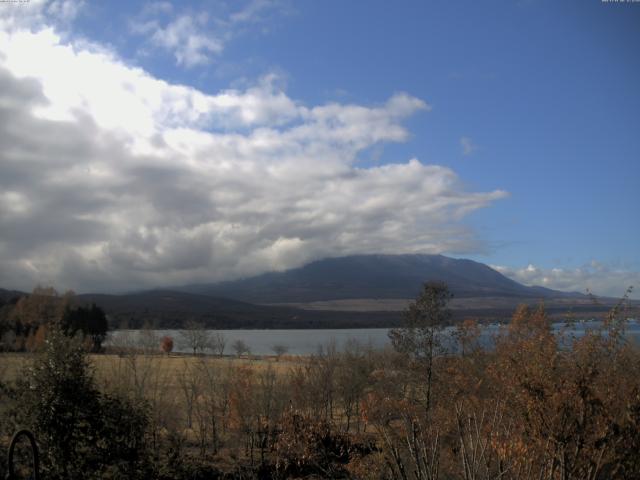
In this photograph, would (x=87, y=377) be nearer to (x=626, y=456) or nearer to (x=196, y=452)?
(x=626, y=456)

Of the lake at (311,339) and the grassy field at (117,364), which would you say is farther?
the grassy field at (117,364)

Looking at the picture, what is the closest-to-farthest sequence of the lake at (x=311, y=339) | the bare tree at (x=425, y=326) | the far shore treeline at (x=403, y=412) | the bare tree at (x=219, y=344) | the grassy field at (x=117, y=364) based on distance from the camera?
the far shore treeline at (x=403, y=412), the lake at (x=311, y=339), the grassy field at (x=117, y=364), the bare tree at (x=425, y=326), the bare tree at (x=219, y=344)

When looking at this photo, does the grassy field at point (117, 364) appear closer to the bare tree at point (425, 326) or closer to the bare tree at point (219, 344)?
the bare tree at point (219, 344)

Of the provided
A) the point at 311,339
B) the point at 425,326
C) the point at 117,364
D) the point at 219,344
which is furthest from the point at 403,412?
the point at 311,339

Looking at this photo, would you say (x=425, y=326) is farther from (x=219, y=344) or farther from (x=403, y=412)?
(x=219, y=344)

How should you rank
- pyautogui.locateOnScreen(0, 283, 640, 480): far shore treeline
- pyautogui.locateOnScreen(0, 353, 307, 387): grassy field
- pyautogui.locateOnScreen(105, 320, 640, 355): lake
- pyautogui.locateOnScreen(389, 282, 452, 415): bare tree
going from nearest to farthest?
pyautogui.locateOnScreen(0, 283, 640, 480): far shore treeline
pyautogui.locateOnScreen(105, 320, 640, 355): lake
pyautogui.locateOnScreen(0, 353, 307, 387): grassy field
pyautogui.locateOnScreen(389, 282, 452, 415): bare tree

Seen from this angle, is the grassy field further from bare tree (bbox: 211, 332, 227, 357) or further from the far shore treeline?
bare tree (bbox: 211, 332, 227, 357)

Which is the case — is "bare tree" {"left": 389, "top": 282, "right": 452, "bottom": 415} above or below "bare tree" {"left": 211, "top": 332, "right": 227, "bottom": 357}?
above

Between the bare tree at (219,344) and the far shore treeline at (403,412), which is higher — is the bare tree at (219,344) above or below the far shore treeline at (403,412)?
below

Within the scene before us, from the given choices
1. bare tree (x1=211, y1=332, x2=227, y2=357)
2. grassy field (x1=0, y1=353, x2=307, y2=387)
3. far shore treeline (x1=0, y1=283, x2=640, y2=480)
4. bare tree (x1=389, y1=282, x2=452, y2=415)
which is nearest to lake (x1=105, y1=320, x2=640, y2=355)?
far shore treeline (x1=0, y1=283, x2=640, y2=480)

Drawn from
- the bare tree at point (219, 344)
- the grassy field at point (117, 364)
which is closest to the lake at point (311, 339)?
the grassy field at point (117, 364)

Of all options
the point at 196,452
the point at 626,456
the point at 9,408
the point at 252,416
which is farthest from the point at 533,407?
the point at 196,452

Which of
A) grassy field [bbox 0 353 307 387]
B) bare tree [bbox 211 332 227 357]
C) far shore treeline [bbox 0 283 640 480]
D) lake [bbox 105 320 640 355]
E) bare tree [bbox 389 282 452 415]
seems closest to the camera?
far shore treeline [bbox 0 283 640 480]

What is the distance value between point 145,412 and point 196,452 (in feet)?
48.0
